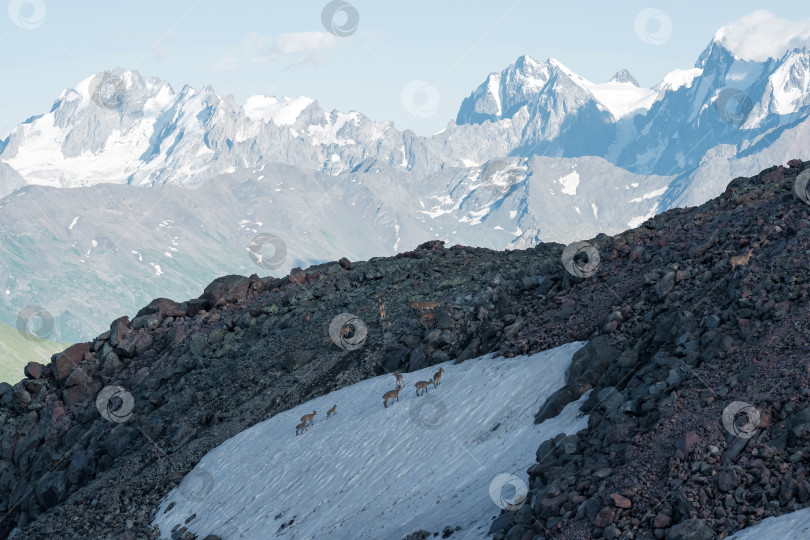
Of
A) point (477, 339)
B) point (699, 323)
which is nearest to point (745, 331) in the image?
point (699, 323)

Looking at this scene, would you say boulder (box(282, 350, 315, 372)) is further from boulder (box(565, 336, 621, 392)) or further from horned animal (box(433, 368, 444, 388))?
boulder (box(565, 336, 621, 392))

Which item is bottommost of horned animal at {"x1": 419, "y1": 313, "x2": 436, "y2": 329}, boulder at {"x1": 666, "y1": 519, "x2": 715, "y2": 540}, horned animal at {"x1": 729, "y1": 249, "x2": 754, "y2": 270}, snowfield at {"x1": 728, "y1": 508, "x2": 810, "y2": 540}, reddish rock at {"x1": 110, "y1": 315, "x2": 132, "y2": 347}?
snowfield at {"x1": 728, "y1": 508, "x2": 810, "y2": 540}

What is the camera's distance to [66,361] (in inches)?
2160

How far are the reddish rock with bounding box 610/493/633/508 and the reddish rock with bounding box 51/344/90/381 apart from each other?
149 ft

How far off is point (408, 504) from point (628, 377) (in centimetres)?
787

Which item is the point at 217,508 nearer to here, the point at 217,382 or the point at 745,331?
the point at 217,382

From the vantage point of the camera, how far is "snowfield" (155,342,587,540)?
24.3m

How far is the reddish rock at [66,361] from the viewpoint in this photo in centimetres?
5425

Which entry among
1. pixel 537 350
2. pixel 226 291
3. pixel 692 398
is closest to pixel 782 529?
pixel 692 398

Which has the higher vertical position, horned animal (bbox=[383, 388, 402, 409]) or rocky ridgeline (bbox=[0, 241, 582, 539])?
rocky ridgeline (bbox=[0, 241, 582, 539])

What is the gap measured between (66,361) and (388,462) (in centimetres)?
3452

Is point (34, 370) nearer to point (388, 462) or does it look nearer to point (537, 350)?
point (388, 462)

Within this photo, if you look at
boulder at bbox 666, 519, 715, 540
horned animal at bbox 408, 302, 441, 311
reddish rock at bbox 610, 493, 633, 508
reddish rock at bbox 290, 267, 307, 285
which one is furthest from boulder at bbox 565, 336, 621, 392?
reddish rock at bbox 290, 267, 307, 285

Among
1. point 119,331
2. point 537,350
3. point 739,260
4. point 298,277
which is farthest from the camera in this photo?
point 298,277
